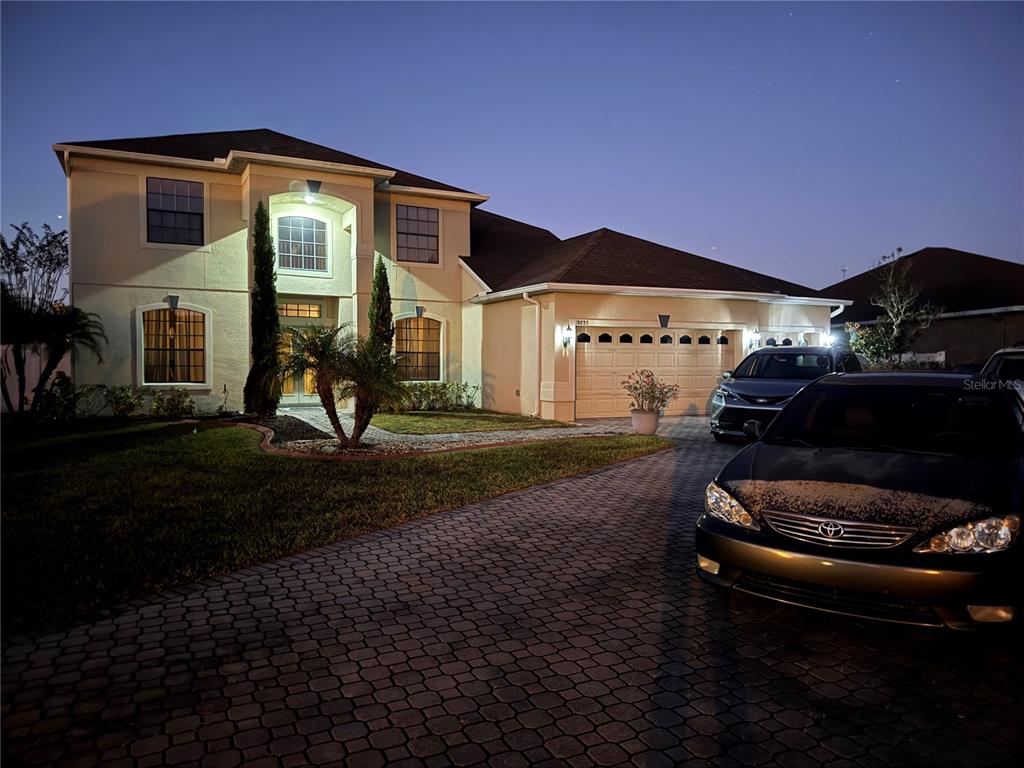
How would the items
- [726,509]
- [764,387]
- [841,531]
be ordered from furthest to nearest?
[764,387] < [726,509] < [841,531]

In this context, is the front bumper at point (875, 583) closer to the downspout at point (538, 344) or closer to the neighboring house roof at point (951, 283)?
the downspout at point (538, 344)

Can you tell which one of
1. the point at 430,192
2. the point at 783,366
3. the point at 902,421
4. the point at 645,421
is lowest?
the point at 645,421

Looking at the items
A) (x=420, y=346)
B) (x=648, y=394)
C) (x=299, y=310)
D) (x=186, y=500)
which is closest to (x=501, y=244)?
(x=420, y=346)

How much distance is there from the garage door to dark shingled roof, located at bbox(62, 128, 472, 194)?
7030mm

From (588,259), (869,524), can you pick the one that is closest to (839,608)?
(869,524)

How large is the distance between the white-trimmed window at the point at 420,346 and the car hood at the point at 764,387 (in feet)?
31.5

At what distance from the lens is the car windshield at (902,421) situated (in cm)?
477

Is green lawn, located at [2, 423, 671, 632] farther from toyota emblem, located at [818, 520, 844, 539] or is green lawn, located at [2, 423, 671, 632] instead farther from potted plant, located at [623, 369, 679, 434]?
toyota emblem, located at [818, 520, 844, 539]

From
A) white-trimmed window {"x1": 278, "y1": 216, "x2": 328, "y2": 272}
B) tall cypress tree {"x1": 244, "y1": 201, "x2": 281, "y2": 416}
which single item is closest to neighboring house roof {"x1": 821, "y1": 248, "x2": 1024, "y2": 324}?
white-trimmed window {"x1": 278, "y1": 216, "x2": 328, "y2": 272}

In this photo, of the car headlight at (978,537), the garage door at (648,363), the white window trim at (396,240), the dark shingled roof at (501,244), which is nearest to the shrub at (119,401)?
the white window trim at (396,240)

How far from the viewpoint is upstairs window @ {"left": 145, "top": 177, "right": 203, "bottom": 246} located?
17.1m

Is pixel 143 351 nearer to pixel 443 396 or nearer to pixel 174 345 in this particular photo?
pixel 174 345

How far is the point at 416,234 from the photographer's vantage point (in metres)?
20.0

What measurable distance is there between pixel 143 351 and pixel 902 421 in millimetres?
16997
